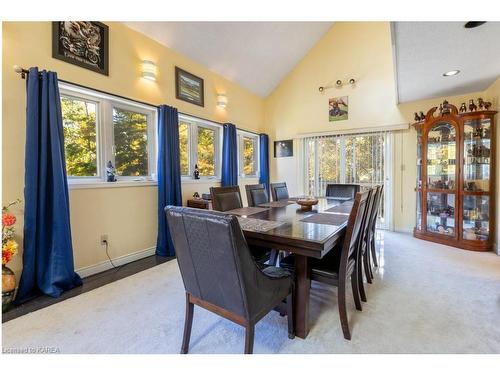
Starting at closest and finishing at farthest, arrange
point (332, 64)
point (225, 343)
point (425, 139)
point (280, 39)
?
point (225, 343) < point (425, 139) < point (280, 39) < point (332, 64)

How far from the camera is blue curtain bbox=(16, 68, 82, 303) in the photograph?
6.81 ft

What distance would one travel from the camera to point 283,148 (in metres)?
5.41

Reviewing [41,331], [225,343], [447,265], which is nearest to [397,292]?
[447,265]

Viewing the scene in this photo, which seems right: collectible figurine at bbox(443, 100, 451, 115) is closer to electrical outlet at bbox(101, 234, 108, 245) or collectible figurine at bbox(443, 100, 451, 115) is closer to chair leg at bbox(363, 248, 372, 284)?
chair leg at bbox(363, 248, 372, 284)

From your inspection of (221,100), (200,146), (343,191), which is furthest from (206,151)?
(343,191)

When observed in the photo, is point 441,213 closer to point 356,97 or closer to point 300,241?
point 356,97

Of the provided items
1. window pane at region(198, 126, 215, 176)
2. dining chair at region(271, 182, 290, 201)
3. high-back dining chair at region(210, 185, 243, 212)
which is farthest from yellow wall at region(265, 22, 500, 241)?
high-back dining chair at region(210, 185, 243, 212)

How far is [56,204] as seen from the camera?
2184mm

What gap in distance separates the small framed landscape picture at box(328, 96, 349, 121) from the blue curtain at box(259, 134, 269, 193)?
1432 millimetres

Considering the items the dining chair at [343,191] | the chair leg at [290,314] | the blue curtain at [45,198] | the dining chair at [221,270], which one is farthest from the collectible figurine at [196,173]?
the chair leg at [290,314]

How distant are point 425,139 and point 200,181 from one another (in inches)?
139

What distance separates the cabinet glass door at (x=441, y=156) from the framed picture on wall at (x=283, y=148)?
2.45m

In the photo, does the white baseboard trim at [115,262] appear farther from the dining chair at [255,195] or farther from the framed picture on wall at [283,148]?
the framed picture on wall at [283,148]
